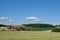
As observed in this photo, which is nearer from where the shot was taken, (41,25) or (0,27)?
(0,27)

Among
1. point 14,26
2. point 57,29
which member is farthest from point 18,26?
point 57,29

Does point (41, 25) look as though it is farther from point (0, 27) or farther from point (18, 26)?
point (0, 27)

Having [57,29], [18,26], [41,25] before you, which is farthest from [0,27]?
[41,25]

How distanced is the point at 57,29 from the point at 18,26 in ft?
34.0

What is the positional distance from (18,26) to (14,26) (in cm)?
127

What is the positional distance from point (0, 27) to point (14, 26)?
17.0 feet

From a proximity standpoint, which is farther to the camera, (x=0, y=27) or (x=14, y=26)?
(x=14, y=26)

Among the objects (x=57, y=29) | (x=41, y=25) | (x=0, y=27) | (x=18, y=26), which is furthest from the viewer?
(x=41, y=25)

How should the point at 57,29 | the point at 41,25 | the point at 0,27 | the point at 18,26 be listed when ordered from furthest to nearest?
the point at 41,25 → the point at 18,26 → the point at 0,27 → the point at 57,29

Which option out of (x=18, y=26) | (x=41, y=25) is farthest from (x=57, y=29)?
(x=41, y=25)

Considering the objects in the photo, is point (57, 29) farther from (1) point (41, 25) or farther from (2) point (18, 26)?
(1) point (41, 25)

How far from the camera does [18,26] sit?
40.4 metres

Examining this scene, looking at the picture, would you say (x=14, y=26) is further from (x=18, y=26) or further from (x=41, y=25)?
(x=41, y=25)

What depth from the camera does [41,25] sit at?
174 ft
